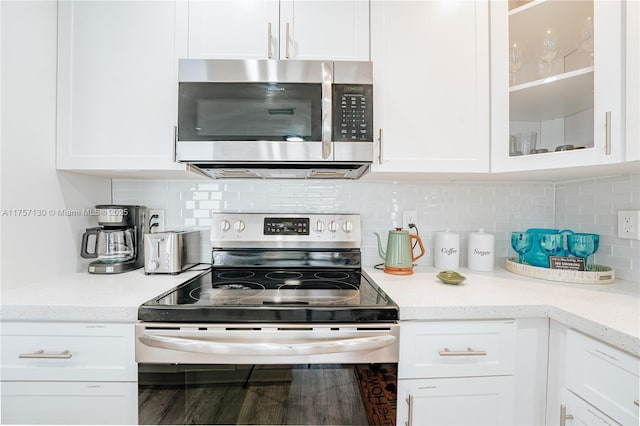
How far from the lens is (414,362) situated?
94 cm

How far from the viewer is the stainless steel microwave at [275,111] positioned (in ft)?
3.89

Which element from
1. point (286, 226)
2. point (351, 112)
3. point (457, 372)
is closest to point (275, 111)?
point (351, 112)

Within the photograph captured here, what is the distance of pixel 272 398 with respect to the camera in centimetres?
91

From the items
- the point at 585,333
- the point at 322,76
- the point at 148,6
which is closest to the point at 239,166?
the point at 322,76

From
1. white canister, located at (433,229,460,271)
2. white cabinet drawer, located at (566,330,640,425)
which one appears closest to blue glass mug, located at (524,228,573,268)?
white canister, located at (433,229,460,271)

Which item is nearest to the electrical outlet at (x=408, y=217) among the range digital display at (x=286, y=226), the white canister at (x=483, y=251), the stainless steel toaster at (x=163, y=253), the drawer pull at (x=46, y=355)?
the white canister at (x=483, y=251)

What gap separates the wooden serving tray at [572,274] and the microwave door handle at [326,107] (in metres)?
1.05

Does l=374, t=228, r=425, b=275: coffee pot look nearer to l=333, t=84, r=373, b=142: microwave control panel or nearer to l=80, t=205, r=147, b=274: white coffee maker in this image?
l=333, t=84, r=373, b=142: microwave control panel

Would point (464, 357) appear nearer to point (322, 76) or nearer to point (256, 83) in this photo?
point (322, 76)

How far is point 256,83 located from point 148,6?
59cm

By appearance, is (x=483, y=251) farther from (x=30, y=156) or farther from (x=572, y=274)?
(x=30, y=156)

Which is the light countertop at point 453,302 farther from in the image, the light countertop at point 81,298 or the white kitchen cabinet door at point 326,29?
the white kitchen cabinet door at point 326,29

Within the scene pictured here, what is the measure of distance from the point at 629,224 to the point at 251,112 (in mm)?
1639

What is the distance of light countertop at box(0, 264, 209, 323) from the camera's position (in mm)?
917
